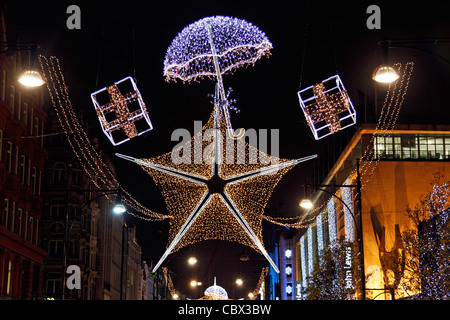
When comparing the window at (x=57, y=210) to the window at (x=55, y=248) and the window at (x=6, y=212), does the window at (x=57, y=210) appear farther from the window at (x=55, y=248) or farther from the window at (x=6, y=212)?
the window at (x=6, y=212)

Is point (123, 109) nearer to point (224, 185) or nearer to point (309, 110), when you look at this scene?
point (309, 110)

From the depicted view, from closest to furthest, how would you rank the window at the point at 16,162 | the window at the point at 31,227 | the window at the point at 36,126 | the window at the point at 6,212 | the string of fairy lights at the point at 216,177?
the string of fairy lights at the point at 216,177 < the window at the point at 6,212 < the window at the point at 16,162 < the window at the point at 31,227 < the window at the point at 36,126

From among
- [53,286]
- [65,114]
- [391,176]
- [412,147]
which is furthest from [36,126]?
[412,147]

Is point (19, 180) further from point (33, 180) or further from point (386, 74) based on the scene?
point (386, 74)

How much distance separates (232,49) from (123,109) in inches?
162

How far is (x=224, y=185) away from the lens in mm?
33188

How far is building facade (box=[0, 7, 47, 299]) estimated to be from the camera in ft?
134

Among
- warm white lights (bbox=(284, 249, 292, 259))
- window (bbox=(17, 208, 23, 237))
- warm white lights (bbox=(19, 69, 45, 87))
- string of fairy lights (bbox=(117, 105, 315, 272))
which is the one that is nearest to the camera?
warm white lights (bbox=(19, 69, 45, 87))

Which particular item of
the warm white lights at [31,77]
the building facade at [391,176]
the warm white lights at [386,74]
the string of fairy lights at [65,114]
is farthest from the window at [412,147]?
the warm white lights at [31,77]

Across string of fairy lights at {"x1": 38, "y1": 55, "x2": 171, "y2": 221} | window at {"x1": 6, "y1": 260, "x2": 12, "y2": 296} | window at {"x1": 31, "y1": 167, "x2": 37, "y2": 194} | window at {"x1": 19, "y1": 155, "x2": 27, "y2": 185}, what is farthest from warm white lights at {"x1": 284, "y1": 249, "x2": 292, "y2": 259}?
window at {"x1": 6, "y1": 260, "x2": 12, "y2": 296}

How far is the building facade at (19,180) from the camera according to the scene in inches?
1604

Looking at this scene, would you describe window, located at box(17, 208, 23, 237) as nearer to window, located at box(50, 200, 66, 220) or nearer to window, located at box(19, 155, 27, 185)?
window, located at box(19, 155, 27, 185)

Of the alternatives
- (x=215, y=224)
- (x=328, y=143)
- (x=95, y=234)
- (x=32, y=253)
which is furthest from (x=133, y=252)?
(x=215, y=224)
